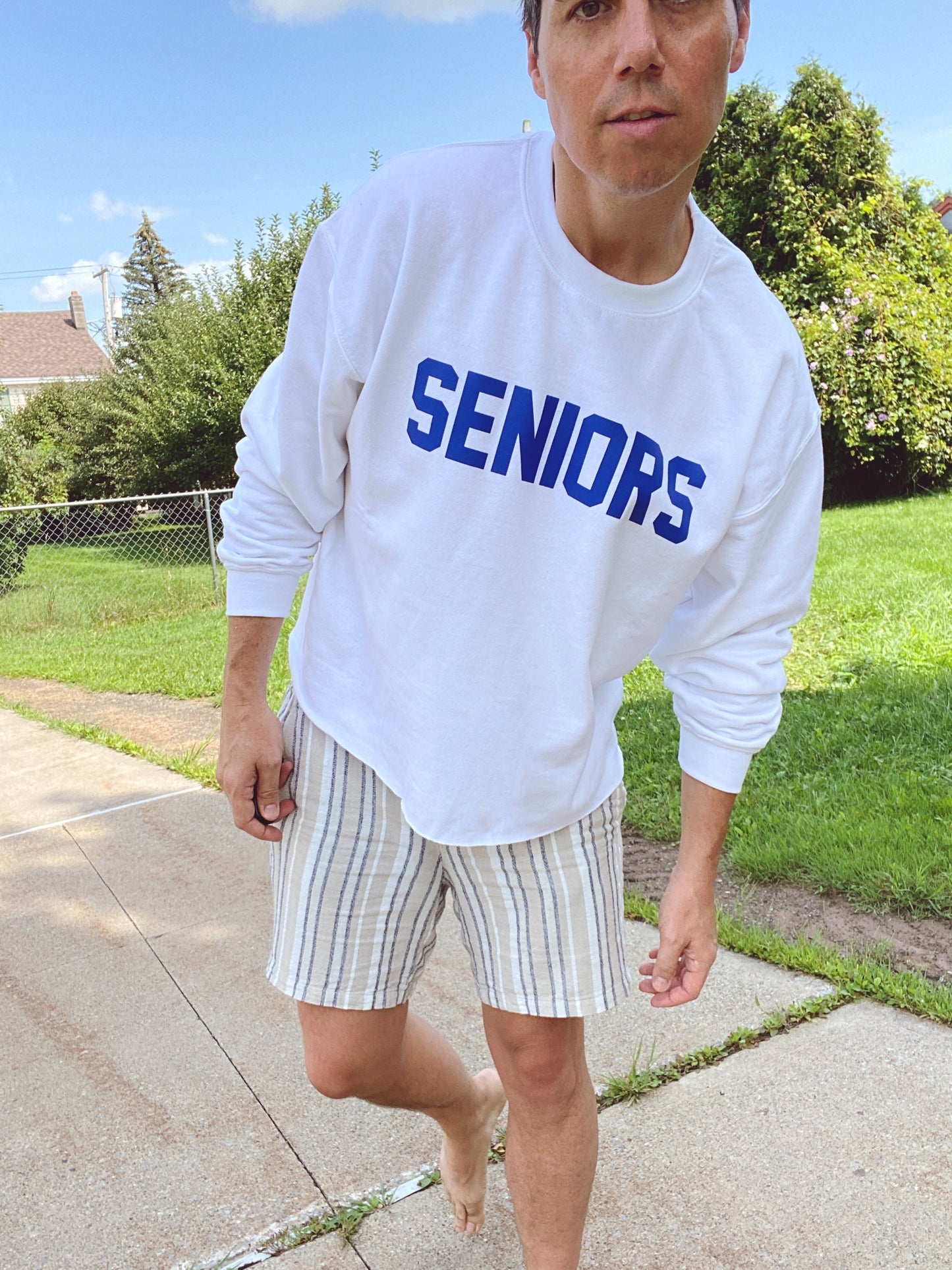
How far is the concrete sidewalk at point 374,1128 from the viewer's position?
208 cm

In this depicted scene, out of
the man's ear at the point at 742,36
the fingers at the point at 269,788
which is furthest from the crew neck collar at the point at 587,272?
the fingers at the point at 269,788

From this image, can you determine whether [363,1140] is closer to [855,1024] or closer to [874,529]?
[855,1024]

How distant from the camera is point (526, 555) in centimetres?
154

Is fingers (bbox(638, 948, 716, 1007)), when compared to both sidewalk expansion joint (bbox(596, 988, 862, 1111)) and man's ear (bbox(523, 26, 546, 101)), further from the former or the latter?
man's ear (bbox(523, 26, 546, 101))

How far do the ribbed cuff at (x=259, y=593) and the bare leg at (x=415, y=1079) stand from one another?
63 cm

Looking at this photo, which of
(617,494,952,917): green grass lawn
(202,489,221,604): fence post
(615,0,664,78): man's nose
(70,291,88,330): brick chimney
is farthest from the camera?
(70,291,88,330): brick chimney

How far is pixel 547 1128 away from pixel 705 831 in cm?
52

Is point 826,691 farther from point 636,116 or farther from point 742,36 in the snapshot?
point 636,116

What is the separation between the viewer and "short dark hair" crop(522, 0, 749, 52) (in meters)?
1.50

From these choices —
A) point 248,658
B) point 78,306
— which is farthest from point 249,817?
point 78,306

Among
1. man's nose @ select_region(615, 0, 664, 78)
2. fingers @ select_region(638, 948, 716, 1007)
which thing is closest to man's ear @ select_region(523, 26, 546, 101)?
man's nose @ select_region(615, 0, 664, 78)

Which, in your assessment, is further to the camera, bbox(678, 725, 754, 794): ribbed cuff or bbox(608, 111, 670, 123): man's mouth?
bbox(678, 725, 754, 794): ribbed cuff

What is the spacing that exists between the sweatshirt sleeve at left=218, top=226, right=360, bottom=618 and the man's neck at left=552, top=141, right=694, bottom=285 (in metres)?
0.33

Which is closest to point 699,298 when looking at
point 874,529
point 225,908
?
point 225,908
